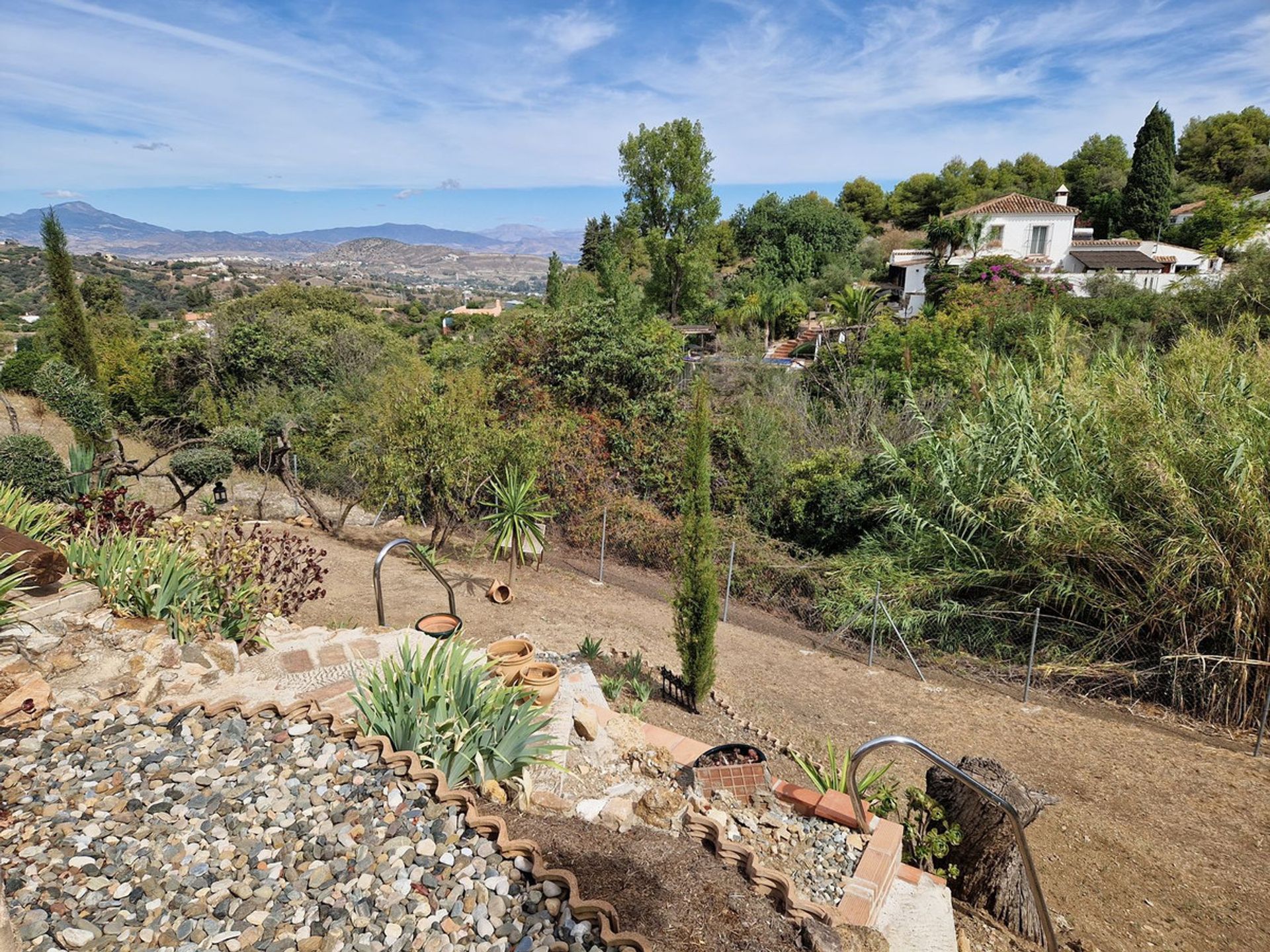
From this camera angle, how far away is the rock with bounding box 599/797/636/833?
3.62 meters

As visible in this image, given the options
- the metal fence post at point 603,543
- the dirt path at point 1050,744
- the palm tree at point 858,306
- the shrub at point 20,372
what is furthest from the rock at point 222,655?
the palm tree at point 858,306

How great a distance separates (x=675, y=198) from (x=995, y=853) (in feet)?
98.4

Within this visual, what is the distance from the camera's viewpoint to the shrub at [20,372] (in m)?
21.0

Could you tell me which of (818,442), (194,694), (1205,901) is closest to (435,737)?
(194,694)

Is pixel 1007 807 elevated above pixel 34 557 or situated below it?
below

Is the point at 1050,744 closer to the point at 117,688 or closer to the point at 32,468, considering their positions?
the point at 117,688

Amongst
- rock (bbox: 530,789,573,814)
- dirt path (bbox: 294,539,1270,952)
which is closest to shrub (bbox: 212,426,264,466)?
dirt path (bbox: 294,539,1270,952)

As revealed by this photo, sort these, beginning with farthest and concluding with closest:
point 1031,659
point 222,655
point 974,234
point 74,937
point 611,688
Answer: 1. point 974,234
2. point 1031,659
3. point 611,688
4. point 222,655
5. point 74,937

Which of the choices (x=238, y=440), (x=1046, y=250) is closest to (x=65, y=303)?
(x=238, y=440)

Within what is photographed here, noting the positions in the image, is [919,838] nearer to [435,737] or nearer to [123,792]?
[435,737]

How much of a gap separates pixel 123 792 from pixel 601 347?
12157 mm

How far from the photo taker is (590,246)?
163ft

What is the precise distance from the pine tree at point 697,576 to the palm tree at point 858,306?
18.3 meters

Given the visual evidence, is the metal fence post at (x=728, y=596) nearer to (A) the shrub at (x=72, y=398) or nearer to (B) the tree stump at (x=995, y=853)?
(B) the tree stump at (x=995, y=853)
